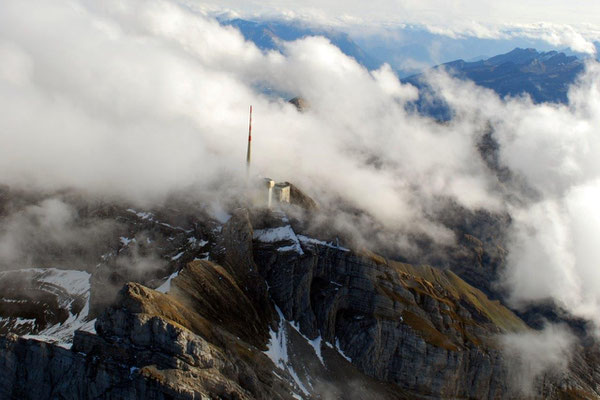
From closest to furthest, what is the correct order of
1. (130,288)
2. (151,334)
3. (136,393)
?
(136,393) < (151,334) < (130,288)

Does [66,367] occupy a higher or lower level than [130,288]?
lower

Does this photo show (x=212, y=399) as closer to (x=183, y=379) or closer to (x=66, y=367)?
(x=183, y=379)

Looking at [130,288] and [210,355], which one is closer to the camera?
[210,355]

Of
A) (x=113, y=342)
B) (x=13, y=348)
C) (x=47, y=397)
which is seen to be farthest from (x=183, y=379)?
(x=13, y=348)

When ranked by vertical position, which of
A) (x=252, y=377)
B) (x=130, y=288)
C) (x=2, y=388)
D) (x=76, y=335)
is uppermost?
(x=130, y=288)

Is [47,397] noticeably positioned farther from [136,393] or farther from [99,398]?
[136,393]

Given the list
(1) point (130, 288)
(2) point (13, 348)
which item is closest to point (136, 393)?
(1) point (130, 288)

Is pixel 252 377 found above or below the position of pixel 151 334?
below

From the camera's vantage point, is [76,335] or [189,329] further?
[189,329]

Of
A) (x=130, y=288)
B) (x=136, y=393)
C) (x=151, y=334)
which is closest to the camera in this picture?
(x=136, y=393)
